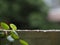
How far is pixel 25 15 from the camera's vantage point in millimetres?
5852

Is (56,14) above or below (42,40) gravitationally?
above

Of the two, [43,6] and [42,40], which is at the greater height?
[43,6]

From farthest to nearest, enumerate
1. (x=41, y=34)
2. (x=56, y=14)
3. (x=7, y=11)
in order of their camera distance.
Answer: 1. (x=56, y=14)
2. (x=7, y=11)
3. (x=41, y=34)

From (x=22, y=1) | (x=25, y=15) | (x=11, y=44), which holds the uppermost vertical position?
(x=22, y=1)

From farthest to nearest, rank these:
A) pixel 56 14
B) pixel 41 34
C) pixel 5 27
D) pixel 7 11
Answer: pixel 56 14 → pixel 7 11 → pixel 41 34 → pixel 5 27

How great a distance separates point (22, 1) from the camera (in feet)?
19.2

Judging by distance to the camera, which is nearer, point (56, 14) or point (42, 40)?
point (42, 40)

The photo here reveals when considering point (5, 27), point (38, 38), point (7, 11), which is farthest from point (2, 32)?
point (7, 11)

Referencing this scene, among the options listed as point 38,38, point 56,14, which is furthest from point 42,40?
point 56,14

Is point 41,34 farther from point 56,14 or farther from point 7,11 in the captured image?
point 56,14

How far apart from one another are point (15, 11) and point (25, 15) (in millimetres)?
328

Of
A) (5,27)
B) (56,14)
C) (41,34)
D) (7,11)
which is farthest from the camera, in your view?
(56,14)

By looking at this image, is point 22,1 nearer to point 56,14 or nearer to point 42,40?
point 56,14

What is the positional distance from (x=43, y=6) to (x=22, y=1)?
1.78 ft
